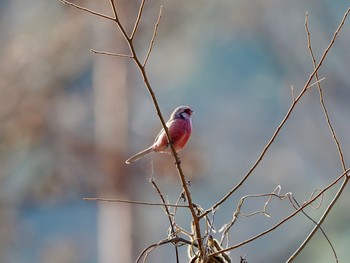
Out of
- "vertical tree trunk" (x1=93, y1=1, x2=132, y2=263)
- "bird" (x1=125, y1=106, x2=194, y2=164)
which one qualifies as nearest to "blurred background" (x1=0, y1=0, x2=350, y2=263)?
"vertical tree trunk" (x1=93, y1=1, x2=132, y2=263)

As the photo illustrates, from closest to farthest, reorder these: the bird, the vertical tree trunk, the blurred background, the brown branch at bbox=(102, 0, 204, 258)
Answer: the brown branch at bbox=(102, 0, 204, 258), the bird, the vertical tree trunk, the blurred background

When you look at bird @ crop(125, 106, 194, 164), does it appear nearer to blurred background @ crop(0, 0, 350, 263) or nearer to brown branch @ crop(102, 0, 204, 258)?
brown branch @ crop(102, 0, 204, 258)

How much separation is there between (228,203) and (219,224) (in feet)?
2.22

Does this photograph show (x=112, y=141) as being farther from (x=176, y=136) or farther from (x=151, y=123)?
(x=176, y=136)

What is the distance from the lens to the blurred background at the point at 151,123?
11.2 m

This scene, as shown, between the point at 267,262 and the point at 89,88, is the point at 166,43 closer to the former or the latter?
the point at 89,88

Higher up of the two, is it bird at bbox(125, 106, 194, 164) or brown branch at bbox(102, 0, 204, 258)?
bird at bbox(125, 106, 194, 164)

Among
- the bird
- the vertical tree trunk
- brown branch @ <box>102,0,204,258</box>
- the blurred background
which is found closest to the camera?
brown branch @ <box>102,0,204,258</box>

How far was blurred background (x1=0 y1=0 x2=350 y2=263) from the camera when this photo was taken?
36.8 feet

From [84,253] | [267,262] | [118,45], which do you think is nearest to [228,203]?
[267,262]

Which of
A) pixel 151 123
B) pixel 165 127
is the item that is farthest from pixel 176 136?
pixel 151 123

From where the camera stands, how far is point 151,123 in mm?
11727

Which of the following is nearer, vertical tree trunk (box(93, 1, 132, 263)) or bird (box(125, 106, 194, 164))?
bird (box(125, 106, 194, 164))

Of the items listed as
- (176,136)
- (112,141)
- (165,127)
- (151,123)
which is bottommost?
(165,127)
